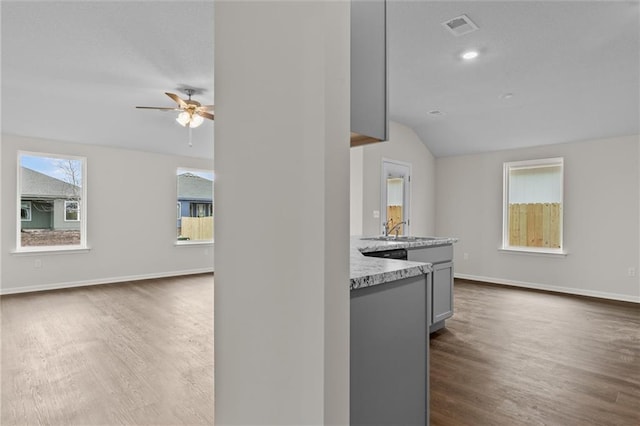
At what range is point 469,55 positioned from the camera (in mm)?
3559

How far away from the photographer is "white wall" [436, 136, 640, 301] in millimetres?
5133

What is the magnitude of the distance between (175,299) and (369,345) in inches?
170

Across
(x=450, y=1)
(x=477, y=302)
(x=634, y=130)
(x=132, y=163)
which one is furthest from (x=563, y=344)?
(x=132, y=163)

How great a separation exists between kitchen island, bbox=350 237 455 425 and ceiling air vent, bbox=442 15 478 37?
2282 millimetres

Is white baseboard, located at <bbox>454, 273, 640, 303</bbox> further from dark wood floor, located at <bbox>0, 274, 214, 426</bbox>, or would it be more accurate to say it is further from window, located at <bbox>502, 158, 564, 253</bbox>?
dark wood floor, located at <bbox>0, 274, 214, 426</bbox>

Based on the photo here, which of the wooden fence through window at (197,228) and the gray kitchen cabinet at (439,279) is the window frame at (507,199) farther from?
the wooden fence through window at (197,228)

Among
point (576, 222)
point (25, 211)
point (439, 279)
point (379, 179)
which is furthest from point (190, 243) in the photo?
point (576, 222)

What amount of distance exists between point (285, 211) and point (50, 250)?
6085 millimetres

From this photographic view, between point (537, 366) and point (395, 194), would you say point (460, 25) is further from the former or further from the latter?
point (395, 194)

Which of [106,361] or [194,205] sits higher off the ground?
[194,205]

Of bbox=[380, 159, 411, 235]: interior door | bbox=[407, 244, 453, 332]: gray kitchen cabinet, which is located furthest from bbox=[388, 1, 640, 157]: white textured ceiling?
bbox=[407, 244, 453, 332]: gray kitchen cabinet

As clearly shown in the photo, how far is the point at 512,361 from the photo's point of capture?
2941mm

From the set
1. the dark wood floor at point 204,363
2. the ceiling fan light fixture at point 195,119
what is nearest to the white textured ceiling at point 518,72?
the ceiling fan light fixture at point 195,119

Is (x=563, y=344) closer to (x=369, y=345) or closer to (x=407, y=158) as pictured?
(x=369, y=345)
